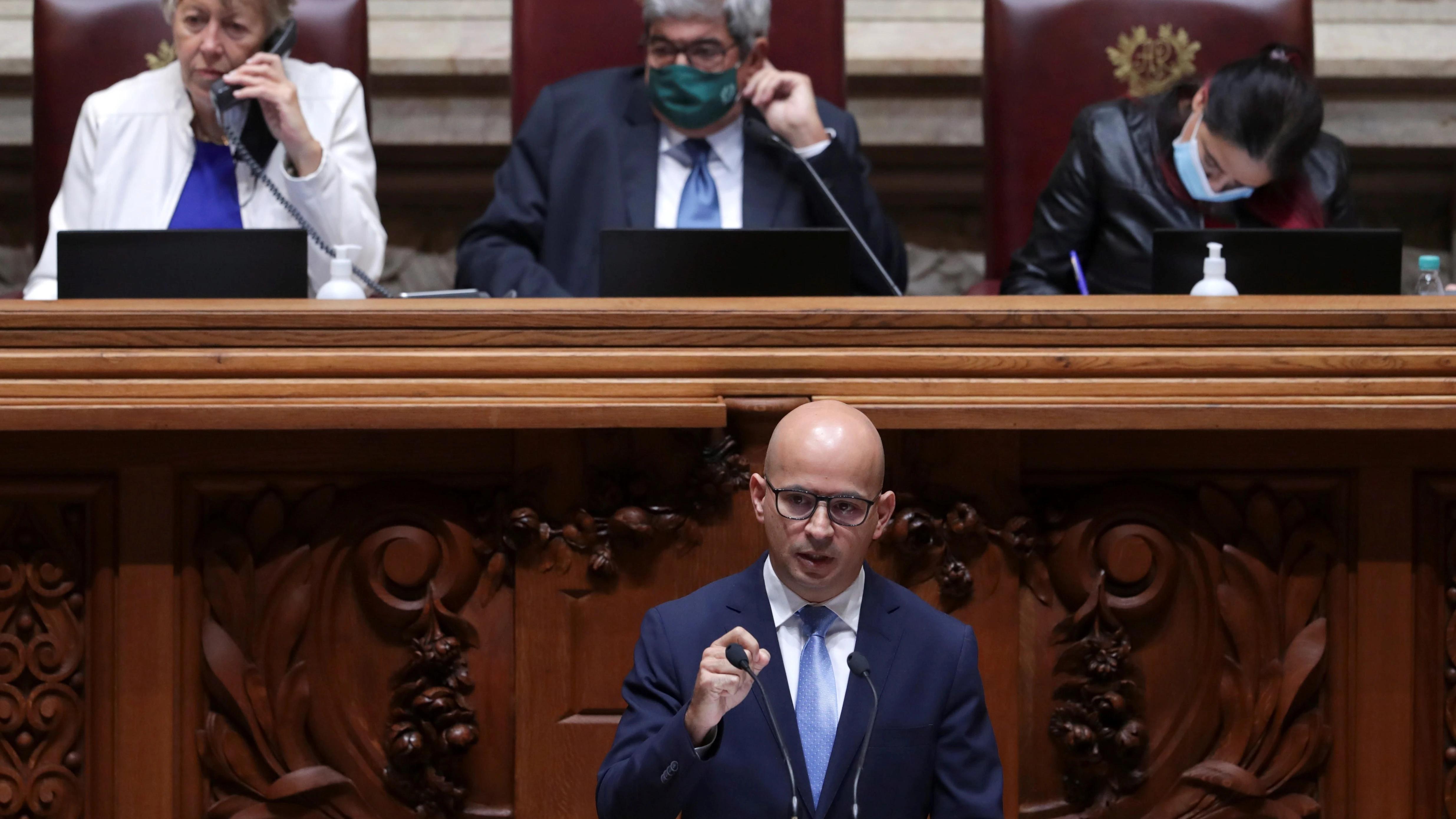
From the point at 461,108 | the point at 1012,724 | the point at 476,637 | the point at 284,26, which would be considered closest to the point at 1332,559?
the point at 1012,724

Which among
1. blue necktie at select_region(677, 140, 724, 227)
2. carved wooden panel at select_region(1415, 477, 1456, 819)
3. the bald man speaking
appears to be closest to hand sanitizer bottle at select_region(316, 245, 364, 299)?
blue necktie at select_region(677, 140, 724, 227)

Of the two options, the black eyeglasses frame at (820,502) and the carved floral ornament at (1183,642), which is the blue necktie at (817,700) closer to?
the black eyeglasses frame at (820,502)

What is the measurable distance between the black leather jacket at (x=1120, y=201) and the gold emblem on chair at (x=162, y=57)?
5.10 feet

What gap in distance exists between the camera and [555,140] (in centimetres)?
279

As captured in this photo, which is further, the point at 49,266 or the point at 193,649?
the point at 49,266

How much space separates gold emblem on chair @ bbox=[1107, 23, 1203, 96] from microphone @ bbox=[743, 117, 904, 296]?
2.05 ft

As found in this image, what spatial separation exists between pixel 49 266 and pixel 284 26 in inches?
21.5

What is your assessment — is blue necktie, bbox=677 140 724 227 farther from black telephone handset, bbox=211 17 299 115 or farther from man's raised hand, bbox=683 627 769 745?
man's raised hand, bbox=683 627 769 745

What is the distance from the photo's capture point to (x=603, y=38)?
9.82 ft

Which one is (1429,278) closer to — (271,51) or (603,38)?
(603,38)

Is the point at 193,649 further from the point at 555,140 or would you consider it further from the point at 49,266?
the point at 555,140

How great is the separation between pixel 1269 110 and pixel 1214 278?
60 cm

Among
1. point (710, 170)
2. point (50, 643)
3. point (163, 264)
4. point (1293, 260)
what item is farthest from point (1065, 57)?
point (50, 643)

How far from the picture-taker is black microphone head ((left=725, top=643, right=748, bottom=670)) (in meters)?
1.18
